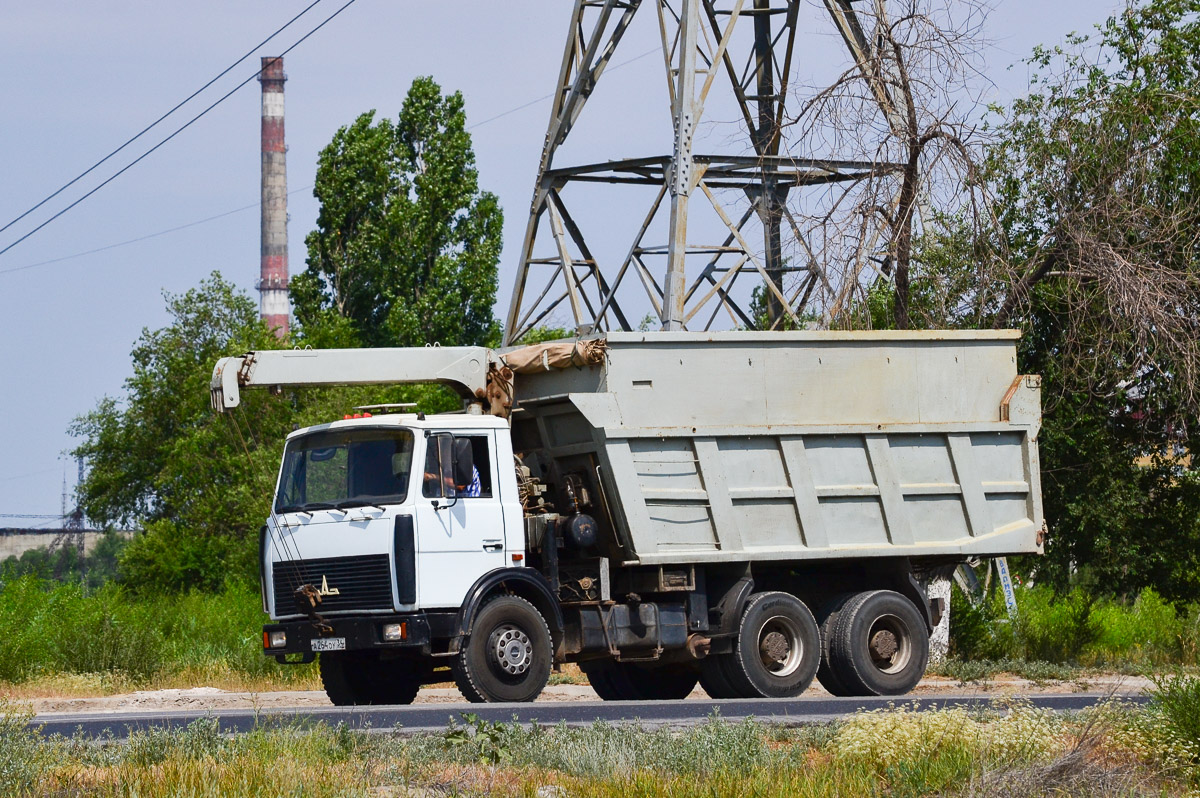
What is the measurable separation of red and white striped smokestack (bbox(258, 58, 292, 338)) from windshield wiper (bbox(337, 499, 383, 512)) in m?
46.3

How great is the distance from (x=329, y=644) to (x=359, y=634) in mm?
335

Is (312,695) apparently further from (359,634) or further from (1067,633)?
(1067,633)

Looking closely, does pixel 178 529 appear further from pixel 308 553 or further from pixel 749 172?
pixel 308 553

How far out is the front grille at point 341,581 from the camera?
1398 cm

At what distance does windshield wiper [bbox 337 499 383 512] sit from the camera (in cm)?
A: 1415

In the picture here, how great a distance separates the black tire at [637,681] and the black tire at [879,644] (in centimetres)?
182

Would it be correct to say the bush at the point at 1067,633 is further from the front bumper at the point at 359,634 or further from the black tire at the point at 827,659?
the front bumper at the point at 359,634

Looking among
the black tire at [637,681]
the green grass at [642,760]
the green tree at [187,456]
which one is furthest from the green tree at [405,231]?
the green grass at [642,760]

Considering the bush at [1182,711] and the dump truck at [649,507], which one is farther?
the dump truck at [649,507]

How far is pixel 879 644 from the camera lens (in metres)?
16.4

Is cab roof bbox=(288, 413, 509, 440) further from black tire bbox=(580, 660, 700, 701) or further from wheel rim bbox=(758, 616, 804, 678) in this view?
black tire bbox=(580, 660, 700, 701)

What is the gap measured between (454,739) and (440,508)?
472cm

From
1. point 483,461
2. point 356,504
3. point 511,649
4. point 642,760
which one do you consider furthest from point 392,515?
point 642,760

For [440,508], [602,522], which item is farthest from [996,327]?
[440,508]
